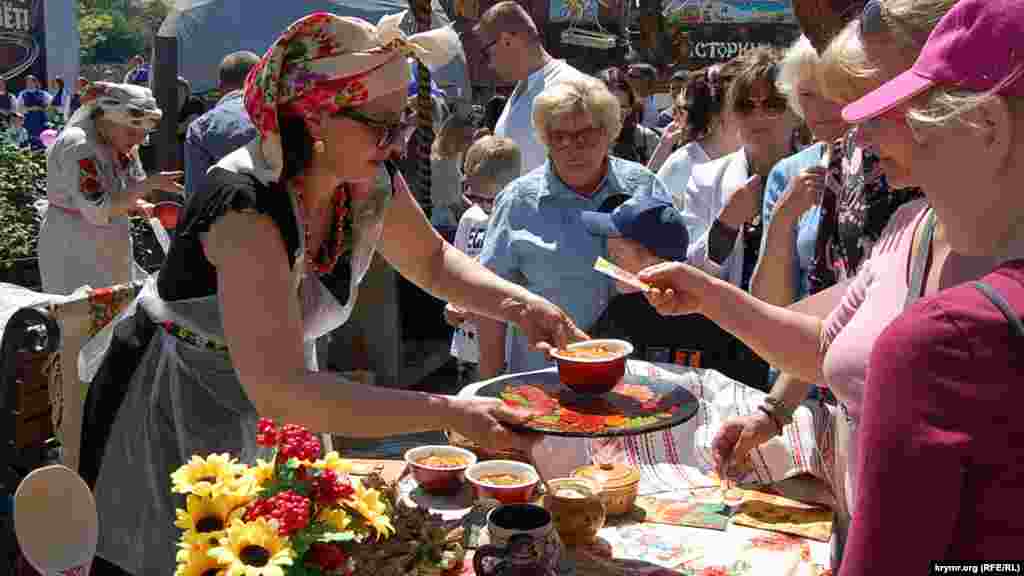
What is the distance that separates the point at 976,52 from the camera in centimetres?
108

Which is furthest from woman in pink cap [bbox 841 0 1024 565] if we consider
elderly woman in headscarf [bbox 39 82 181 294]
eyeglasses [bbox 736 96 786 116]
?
elderly woman in headscarf [bbox 39 82 181 294]

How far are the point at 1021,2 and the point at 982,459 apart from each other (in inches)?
19.9

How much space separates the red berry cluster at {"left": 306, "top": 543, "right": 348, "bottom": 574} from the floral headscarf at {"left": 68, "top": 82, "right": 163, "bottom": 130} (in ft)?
13.6

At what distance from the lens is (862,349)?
4.98 feet

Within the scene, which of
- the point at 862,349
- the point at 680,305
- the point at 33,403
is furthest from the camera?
the point at 680,305

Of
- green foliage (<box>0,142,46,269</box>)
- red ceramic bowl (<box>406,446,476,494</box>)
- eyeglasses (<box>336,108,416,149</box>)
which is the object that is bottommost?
green foliage (<box>0,142,46,269</box>)

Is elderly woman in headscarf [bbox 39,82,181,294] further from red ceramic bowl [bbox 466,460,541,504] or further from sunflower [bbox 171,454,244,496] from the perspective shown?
sunflower [bbox 171,454,244,496]

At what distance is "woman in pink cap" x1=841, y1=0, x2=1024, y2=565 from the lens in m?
0.96

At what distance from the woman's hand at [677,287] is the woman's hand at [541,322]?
8.7 inches

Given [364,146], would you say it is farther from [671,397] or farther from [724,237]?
[724,237]

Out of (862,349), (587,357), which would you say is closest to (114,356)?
(587,357)

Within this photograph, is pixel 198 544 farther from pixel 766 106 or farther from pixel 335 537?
pixel 766 106

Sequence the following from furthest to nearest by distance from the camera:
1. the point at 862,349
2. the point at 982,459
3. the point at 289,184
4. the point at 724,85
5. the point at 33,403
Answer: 1. the point at 724,85
2. the point at 33,403
3. the point at 289,184
4. the point at 862,349
5. the point at 982,459

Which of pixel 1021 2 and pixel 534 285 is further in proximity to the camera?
pixel 534 285
